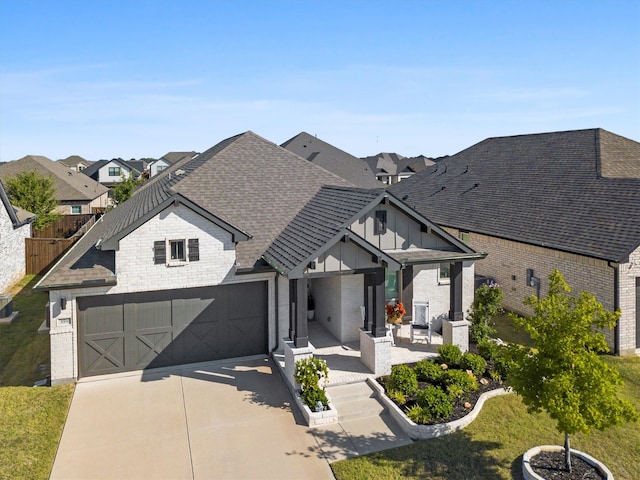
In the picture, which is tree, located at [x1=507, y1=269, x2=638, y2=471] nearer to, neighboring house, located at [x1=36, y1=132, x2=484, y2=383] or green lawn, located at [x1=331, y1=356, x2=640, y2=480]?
green lawn, located at [x1=331, y1=356, x2=640, y2=480]

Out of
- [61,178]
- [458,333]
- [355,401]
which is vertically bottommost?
[355,401]

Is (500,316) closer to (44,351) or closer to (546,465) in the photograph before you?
(546,465)

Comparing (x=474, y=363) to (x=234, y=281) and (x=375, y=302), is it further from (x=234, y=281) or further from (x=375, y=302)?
(x=234, y=281)

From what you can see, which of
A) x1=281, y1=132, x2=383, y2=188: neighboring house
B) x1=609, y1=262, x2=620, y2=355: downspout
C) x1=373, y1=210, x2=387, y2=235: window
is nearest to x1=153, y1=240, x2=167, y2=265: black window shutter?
x1=373, y1=210, x2=387, y2=235: window

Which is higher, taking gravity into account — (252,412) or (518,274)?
(518,274)

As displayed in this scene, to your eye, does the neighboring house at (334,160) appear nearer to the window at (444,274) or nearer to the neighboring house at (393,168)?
the window at (444,274)

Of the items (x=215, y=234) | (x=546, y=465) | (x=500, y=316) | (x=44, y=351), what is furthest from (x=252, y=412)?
(x=500, y=316)

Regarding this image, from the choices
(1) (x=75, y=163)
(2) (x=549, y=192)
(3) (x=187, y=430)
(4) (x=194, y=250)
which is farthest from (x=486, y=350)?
(1) (x=75, y=163)
